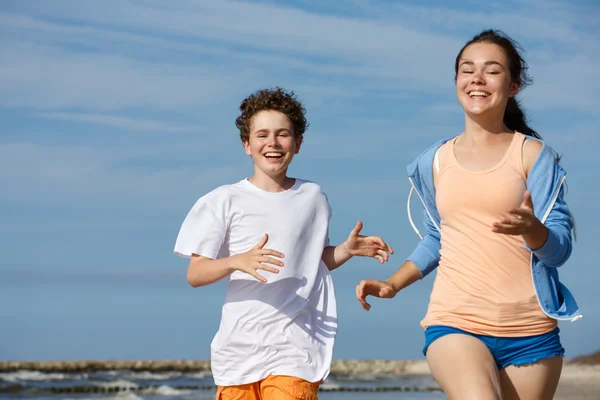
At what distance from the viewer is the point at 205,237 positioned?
4312 millimetres

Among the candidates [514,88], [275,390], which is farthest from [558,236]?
[275,390]

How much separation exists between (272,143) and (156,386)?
37.2 feet

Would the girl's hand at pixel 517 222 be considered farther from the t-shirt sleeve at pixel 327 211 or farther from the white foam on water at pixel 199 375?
the white foam on water at pixel 199 375

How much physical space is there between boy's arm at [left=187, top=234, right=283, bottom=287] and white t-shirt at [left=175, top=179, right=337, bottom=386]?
0.27 ft

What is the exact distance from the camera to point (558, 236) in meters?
3.64

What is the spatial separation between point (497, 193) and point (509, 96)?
52 cm

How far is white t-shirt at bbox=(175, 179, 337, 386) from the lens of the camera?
424cm

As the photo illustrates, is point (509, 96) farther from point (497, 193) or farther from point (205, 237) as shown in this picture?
point (205, 237)

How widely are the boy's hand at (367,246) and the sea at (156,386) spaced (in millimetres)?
8736

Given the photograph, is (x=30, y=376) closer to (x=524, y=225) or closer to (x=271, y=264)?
(x=271, y=264)

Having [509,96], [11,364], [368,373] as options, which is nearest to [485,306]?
[509,96]

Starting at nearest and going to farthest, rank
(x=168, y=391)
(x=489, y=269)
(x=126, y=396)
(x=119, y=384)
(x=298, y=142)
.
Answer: (x=489, y=269) → (x=298, y=142) → (x=126, y=396) → (x=168, y=391) → (x=119, y=384)

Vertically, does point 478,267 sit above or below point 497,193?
below

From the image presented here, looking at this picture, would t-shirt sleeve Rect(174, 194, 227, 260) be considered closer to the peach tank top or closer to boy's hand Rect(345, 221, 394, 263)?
boy's hand Rect(345, 221, 394, 263)
